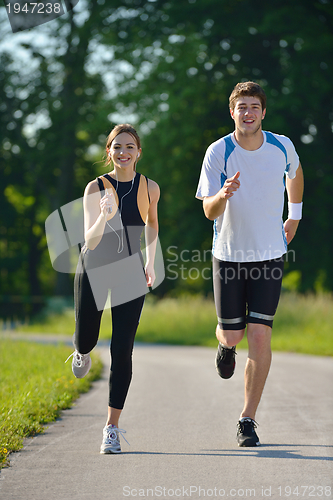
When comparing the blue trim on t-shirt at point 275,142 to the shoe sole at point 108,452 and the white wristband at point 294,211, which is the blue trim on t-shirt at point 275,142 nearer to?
the white wristband at point 294,211

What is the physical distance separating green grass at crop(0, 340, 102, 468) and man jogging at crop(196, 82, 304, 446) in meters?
1.67

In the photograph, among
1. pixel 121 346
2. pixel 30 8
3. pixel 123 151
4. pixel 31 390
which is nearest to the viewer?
pixel 121 346

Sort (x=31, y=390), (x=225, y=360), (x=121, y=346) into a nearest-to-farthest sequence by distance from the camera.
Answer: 1. (x=121, y=346)
2. (x=225, y=360)
3. (x=31, y=390)

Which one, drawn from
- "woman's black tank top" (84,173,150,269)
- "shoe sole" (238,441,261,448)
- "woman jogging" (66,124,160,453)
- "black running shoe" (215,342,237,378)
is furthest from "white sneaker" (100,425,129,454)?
"woman's black tank top" (84,173,150,269)

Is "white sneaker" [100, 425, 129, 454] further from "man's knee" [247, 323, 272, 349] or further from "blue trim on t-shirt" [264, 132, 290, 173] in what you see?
"blue trim on t-shirt" [264, 132, 290, 173]

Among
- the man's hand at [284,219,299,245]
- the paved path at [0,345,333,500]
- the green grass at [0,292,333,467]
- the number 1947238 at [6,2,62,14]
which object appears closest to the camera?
the paved path at [0,345,333,500]

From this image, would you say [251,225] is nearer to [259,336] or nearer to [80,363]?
[259,336]

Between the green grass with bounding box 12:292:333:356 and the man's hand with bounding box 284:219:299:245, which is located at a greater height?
the man's hand with bounding box 284:219:299:245

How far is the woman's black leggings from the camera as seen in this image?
4.65 metres

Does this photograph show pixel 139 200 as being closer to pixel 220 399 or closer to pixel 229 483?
pixel 229 483

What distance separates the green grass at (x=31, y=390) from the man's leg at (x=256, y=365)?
5.47 feet

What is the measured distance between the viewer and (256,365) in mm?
4891

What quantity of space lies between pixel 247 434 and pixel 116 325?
1.21 meters

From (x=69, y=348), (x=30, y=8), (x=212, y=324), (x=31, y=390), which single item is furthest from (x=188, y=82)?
(x=31, y=390)
